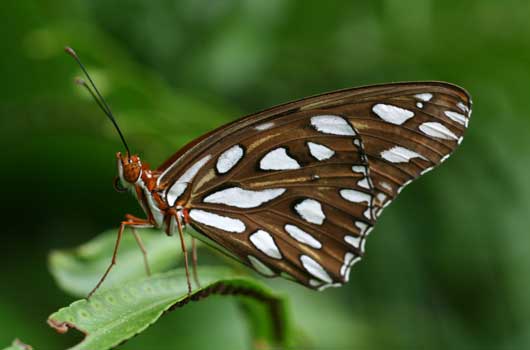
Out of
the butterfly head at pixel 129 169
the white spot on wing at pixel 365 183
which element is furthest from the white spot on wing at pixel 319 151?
the butterfly head at pixel 129 169

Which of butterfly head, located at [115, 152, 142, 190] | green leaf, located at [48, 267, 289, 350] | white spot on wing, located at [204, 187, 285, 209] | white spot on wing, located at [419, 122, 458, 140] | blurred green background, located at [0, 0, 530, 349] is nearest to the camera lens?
green leaf, located at [48, 267, 289, 350]

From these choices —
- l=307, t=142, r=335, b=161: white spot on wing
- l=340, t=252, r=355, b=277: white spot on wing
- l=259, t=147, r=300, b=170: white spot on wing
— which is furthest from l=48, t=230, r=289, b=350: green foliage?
l=307, t=142, r=335, b=161: white spot on wing

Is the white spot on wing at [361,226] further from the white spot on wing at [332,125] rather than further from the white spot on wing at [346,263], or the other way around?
the white spot on wing at [332,125]

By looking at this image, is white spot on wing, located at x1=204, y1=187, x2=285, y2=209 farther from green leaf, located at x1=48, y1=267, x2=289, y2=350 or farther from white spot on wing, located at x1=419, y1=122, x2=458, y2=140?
white spot on wing, located at x1=419, y1=122, x2=458, y2=140

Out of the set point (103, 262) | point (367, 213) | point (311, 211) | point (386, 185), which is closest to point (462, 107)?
point (386, 185)

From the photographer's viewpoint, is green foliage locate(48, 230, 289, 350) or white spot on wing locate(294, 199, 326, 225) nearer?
green foliage locate(48, 230, 289, 350)

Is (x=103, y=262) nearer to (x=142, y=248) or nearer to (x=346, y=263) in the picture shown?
(x=142, y=248)

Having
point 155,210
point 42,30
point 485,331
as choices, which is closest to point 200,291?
point 155,210
